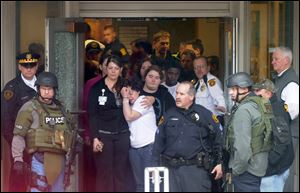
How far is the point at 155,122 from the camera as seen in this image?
823cm

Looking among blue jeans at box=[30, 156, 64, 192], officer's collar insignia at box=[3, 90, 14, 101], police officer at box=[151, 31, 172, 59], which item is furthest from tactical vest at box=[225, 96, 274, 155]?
police officer at box=[151, 31, 172, 59]

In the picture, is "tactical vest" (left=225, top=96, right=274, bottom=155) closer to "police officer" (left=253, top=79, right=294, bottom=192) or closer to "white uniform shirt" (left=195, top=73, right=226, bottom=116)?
"police officer" (left=253, top=79, right=294, bottom=192)

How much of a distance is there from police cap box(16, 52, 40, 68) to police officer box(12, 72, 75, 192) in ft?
2.16

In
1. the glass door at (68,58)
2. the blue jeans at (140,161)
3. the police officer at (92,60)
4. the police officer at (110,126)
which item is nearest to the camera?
the blue jeans at (140,161)

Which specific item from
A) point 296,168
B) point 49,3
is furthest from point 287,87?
point 49,3

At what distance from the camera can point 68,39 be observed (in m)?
8.82

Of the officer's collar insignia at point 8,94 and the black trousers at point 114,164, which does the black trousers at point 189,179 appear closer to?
the black trousers at point 114,164

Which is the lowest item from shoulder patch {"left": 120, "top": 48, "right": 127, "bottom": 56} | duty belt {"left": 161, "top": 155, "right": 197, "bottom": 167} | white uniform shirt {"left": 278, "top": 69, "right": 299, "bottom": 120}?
duty belt {"left": 161, "top": 155, "right": 197, "bottom": 167}

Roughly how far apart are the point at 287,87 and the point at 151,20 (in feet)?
6.86

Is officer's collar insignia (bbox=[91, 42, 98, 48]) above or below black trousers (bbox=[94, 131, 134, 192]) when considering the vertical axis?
above

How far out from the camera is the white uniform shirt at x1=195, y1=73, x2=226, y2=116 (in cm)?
889

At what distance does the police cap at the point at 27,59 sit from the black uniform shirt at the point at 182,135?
5.39 feet

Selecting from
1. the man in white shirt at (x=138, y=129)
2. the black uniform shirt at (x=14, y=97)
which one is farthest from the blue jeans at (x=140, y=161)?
the black uniform shirt at (x=14, y=97)

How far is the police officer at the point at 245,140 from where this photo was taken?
699 cm
